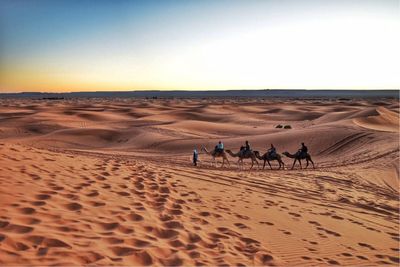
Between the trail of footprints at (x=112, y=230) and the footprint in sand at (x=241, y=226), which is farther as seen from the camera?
the footprint in sand at (x=241, y=226)

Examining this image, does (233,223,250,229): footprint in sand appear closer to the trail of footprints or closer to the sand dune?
the trail of footprints

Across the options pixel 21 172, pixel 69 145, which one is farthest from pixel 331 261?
pixel 69 145

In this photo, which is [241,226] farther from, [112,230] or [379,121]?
[379,121]

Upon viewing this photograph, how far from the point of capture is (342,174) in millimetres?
15781

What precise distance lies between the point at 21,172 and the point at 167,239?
4.56m

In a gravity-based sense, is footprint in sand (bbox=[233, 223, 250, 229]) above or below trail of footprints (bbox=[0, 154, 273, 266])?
below

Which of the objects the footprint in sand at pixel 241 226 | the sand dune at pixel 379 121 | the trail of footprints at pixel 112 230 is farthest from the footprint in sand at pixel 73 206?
the sand dune at pixel 379 121

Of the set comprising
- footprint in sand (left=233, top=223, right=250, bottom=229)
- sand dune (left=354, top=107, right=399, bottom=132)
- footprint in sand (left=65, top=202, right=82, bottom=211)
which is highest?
footprint in sand (left=65, top=202, right=82, bottom=211)

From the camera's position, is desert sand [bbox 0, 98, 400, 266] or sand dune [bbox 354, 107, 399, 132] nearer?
desert sand [bbox 0, 98, 400, 266]

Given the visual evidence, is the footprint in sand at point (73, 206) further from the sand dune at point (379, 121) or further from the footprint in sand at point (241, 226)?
the sand dune at point (379, 121)

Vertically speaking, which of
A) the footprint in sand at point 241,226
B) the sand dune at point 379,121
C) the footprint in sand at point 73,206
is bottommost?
the footprint in sand at point 241,226

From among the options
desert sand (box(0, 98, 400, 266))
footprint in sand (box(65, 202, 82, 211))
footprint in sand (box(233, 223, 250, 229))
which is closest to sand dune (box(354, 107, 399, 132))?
desert sand (box(0, 98, 400, 266))

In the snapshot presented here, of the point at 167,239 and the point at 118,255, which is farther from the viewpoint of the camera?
the point at 167,239

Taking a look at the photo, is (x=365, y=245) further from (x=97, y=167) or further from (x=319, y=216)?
(x=97, y=167)
